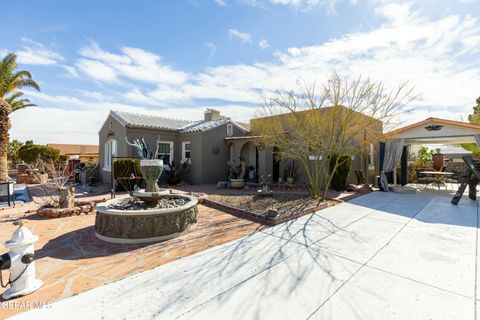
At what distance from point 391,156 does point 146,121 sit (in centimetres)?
1547

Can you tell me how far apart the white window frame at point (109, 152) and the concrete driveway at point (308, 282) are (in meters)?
13.0

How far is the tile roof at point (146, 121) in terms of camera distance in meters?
13.6

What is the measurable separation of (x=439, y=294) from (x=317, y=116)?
708 centimetres

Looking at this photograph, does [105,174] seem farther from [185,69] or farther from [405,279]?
[405,279]

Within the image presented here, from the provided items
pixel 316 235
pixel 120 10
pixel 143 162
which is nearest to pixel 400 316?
pixel 316 235

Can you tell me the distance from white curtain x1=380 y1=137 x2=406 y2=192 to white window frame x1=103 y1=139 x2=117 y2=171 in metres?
16.7

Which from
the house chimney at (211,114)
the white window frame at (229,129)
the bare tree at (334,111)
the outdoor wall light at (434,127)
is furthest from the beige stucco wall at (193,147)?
the outdoor wall light at (434,127)

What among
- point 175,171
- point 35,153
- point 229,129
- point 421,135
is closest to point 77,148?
point 35,153

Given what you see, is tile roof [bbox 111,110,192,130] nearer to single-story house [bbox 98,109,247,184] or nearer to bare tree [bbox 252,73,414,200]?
single-story house [bbox 98,109,247,184]

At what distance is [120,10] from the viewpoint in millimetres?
8555

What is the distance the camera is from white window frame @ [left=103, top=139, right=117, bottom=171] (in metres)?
14.9

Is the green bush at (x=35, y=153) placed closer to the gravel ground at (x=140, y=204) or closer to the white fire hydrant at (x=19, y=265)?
the gravel ground at (x=140, y=204)

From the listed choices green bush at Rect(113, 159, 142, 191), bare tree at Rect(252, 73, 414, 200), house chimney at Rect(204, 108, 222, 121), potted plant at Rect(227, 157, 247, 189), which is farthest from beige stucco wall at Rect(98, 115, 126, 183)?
bare tree at Rect(252, 73, 414, 200)

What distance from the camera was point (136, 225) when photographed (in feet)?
17.3
